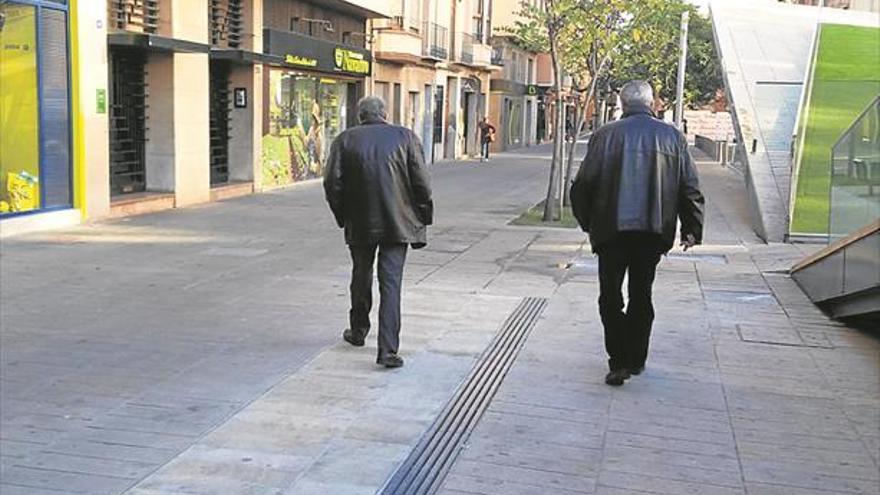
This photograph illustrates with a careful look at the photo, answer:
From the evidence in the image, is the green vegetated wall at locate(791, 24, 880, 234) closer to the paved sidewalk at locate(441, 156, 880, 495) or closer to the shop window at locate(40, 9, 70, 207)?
the paved sidewalk at locate(441, 156, 880, 495)

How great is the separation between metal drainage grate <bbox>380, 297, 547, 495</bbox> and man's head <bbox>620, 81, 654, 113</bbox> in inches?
74.7

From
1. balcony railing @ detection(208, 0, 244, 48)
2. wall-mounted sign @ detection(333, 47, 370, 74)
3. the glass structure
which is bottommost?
the glass structure

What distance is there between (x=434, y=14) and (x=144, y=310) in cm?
2652

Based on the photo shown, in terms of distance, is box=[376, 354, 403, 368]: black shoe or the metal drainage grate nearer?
the metal drainage grate

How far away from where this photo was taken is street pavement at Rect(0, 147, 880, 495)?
458cm

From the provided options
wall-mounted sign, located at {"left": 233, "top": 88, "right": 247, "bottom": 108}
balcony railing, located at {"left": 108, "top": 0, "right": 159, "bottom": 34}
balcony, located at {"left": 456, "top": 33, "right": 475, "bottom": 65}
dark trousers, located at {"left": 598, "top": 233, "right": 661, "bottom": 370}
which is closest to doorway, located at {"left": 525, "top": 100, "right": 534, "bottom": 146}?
balcony, located at {"left": 456, "top": 33, "right": 475, "bottom": 65}

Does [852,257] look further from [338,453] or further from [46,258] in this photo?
[46,258]

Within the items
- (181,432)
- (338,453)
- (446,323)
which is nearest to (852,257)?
(446,323)

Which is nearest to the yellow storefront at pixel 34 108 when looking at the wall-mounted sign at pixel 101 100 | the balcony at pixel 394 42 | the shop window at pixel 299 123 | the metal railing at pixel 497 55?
the wall-mounted sign at pixel 101 100

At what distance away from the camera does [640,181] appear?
5625 mm

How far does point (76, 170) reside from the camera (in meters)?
14.2

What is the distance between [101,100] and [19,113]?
1511 millimetres

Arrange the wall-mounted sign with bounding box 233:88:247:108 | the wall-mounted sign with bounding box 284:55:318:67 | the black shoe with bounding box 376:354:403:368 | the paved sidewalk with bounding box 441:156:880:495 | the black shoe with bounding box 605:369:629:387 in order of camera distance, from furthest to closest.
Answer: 1. the wall-mounted sign with bounding box 284:55:318:67
2. the wall-mounted sign with bounding box 233:88:247:108
3. the black shoe with bounding box 376:354:403:368
4. the black shoe with bounding box 605:369:629:387
5. the paved sidewalk with bounding box 441:156:880:495

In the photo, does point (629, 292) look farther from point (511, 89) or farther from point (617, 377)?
point (511, 89)
